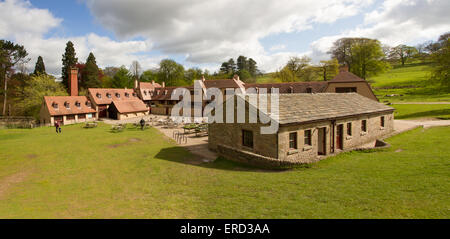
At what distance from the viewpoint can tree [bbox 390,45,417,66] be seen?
8775cm

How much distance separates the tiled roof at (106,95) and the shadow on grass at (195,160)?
3621cm

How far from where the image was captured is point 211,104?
163 feet

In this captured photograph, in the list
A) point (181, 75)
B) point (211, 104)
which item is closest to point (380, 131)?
point (211, 104)

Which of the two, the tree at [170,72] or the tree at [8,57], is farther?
the tree at [170,72]

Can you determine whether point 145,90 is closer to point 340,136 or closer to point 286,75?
point 286,75

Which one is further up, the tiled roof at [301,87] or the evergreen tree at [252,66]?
the evergreen tree at [252,66]

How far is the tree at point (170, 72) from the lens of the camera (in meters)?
84.9

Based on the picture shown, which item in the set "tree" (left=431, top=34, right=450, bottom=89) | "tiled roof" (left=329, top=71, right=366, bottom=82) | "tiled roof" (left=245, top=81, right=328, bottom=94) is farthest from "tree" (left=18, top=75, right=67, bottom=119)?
"tree" (left=431, top=34, right=450, bottom=89)

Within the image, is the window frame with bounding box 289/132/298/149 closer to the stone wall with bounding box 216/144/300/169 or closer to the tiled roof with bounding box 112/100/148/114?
the stone wall with bounding box 216/144/300/169

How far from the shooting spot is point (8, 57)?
165ft

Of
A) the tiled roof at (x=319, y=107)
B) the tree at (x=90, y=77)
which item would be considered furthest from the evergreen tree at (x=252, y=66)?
the tiled roof at (x=319, y=107)

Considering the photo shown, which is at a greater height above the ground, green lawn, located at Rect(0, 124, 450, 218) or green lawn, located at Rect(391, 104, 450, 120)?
green lawn, located at Rect(391, 104, 450, 120)

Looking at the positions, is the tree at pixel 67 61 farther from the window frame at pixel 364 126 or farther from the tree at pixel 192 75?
the window frame at pixel 364 126

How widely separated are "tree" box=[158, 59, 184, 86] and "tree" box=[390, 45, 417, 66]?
79.9m
